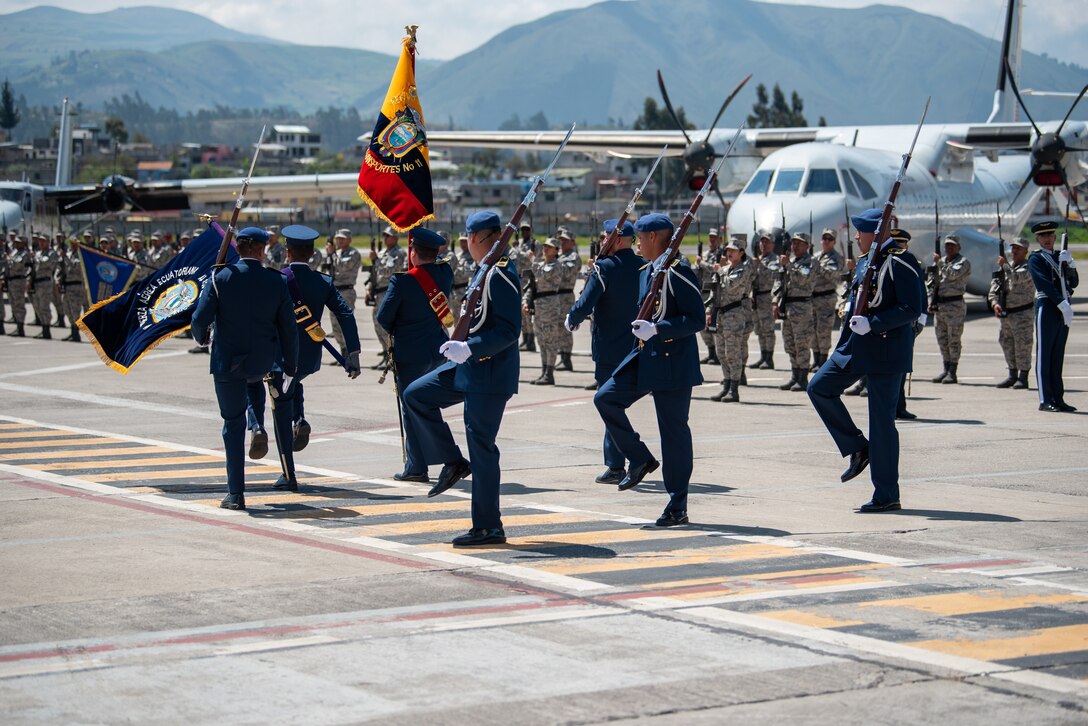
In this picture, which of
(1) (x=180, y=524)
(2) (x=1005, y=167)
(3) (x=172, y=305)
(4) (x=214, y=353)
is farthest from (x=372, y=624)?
(2) (x=1005, y=167)

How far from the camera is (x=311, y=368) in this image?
1227 centimetres

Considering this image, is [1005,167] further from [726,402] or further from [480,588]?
[480,588]

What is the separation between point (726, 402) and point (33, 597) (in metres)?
11.3

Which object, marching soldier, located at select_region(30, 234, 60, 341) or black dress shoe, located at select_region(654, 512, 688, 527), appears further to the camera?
marching soldier, located at select_region(30, 234, 60, 341)

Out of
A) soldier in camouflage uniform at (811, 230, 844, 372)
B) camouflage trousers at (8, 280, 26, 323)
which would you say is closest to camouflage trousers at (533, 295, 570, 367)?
soldier in camouflage uniform at (811, 230, 844, 372)

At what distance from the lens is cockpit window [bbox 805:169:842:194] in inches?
1107

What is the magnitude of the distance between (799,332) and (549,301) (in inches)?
142

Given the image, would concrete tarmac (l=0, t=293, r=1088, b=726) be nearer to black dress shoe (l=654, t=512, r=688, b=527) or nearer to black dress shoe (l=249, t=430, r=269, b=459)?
black dress shoe (l=654, t=512, r=688, b=527)

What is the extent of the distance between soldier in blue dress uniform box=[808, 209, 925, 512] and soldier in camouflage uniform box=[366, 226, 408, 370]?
35.6 feet

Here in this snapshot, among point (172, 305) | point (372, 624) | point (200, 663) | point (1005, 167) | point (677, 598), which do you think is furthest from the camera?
point (1005, 167)

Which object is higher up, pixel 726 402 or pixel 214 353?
pixel 214 353

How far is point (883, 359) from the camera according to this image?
10391 millimetres

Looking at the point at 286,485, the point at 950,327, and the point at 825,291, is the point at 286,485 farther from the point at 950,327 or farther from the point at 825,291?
the point at 950,327

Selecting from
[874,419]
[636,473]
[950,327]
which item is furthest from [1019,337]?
[636,473]
